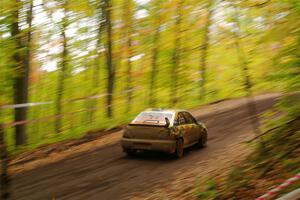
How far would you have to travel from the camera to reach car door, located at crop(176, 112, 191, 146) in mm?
13336

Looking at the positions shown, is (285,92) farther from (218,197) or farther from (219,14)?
(219,14)

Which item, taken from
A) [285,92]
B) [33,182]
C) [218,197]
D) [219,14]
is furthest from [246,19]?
[33,182]

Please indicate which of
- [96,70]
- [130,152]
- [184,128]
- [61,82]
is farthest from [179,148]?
[96,70]

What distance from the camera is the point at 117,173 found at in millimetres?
11328

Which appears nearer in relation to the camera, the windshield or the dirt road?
the dirt road

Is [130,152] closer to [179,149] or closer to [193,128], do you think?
[179,149]

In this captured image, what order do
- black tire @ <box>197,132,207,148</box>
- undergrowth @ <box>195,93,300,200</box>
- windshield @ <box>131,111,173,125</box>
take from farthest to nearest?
black tire @ <box>197,132,207,148</box> → windshield @ <box>131,111,173,125</box> → undergrowth @ <box>195,93,300,200</box>

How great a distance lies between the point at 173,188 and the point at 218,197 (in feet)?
6.78

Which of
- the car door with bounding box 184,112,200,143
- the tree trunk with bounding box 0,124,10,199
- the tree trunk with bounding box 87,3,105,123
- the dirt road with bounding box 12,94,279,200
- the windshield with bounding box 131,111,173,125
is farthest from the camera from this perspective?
the tree trunk with bounding box 87,3,105,123

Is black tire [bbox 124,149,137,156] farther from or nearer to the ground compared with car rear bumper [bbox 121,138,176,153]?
nearer to the ground

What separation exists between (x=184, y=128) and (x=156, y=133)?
1.41 m

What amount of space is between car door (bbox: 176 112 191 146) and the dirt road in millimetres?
547

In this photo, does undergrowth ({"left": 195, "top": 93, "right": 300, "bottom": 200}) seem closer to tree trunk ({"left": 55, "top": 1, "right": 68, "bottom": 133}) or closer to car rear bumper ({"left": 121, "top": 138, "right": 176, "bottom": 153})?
car rear bumper ({"left": 121, "top": 138, "right": 176, "bottom": 153})

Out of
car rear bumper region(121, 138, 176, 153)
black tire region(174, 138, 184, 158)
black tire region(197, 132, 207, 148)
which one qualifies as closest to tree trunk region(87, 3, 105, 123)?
black tire region(197, 132, 207, 148)
